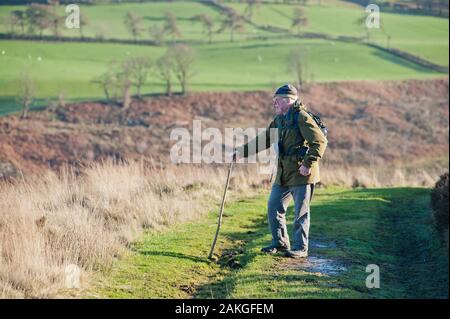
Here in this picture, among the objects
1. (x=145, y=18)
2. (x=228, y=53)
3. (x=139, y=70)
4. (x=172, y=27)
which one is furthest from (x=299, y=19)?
(x=139, y=70)

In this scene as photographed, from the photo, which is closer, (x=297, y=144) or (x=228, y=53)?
(x=297, y=144)

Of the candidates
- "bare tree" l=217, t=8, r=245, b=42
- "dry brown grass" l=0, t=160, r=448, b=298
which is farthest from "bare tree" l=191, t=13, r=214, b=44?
"dry brown grass" l=0, t=160, r=448, b=298

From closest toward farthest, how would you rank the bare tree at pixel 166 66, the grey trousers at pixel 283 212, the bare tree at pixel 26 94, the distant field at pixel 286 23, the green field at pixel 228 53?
the grey trousers at pixel 283 212
the bare tree at pixel 26 94
the bare tree at pixel 166 66
the green field at pixel 228 53
the distant field at pixel 286 23

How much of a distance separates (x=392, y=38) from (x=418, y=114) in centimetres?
3215

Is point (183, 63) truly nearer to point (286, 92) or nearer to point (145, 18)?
point (145, 18)

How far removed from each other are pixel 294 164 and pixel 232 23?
277 ft

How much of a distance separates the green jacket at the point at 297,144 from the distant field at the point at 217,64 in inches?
1924

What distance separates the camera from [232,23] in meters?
93.0

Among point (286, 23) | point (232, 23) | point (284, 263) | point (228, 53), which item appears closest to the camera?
point (284, 263)

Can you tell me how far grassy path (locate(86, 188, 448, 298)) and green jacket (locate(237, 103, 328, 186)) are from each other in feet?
4.26

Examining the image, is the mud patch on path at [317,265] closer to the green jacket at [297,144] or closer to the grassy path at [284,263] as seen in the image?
the grassy path at [284,263]

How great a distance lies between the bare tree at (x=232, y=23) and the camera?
92.0m

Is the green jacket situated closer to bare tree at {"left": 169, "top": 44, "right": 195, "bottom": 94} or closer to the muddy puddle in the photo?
the muddy puddle

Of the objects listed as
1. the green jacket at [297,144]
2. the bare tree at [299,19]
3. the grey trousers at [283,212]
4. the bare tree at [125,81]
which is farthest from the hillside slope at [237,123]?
the green jacket at [297,144]
